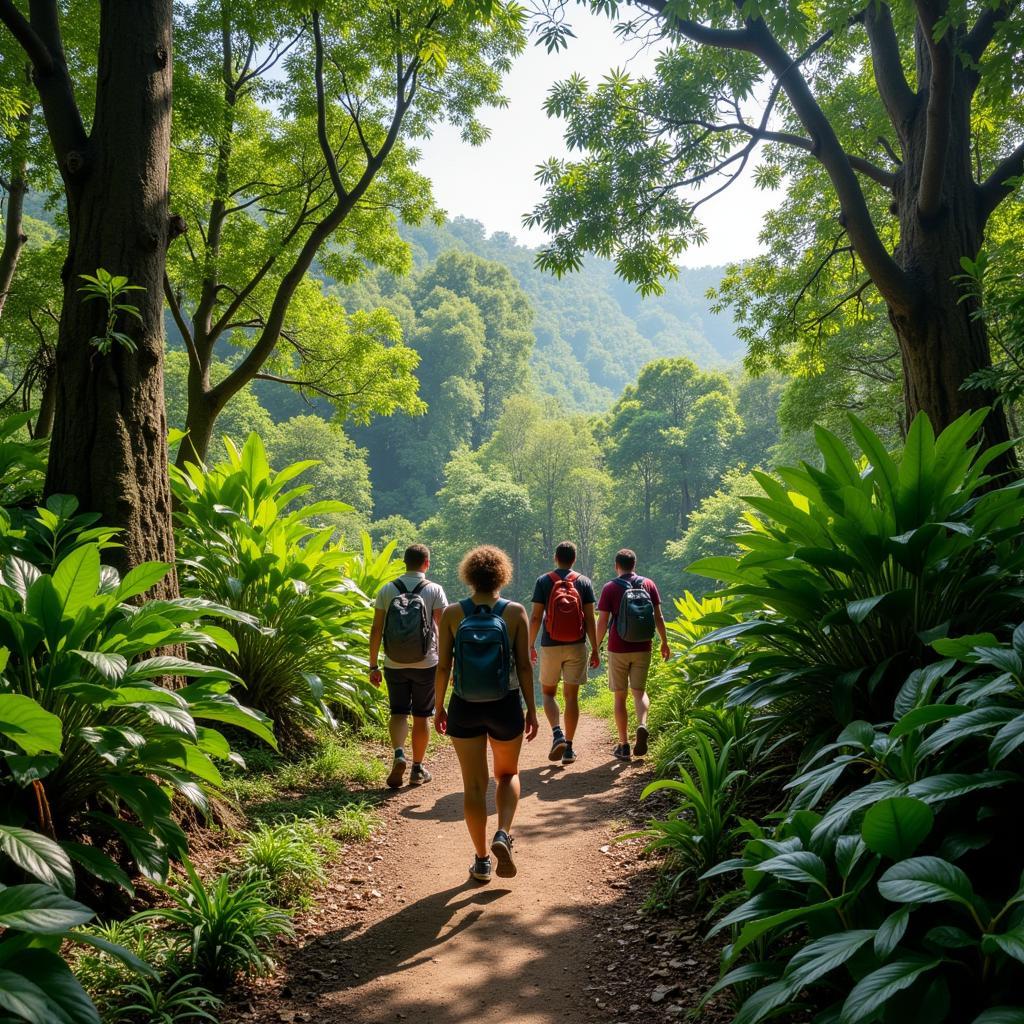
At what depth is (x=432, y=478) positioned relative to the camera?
65438 mm

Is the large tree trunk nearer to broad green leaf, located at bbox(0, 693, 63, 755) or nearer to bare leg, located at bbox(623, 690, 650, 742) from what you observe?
bare leg, located at bbox(623, 690, 650, 742)

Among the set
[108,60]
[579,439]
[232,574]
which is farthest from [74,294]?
[579,439]

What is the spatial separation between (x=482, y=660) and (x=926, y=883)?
218 cm

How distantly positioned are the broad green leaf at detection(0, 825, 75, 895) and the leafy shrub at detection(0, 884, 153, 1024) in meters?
0.31

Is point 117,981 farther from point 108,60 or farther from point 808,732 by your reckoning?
point 108,60

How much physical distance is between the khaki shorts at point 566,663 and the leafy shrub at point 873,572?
238cm

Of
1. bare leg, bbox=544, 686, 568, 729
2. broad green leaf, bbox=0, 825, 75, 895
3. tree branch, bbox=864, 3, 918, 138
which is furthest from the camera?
bare leg, bbox=544, 686, 568, 729

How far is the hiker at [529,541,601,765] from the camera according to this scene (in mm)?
5941

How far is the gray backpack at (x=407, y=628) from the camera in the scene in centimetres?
506

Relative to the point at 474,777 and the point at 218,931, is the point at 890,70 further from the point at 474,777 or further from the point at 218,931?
the point at 218,931

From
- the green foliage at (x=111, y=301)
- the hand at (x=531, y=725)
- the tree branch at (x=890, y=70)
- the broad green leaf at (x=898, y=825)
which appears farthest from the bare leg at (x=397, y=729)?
the tree branch at (x=890, y=70)

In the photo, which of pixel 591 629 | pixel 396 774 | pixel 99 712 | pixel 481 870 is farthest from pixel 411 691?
pixel 99 712

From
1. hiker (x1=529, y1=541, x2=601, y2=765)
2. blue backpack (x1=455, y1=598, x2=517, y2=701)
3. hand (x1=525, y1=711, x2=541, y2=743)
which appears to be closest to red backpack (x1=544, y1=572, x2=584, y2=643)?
hiker (x1=529, y1=541, x2=601, y2=765)

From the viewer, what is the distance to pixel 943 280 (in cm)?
520
